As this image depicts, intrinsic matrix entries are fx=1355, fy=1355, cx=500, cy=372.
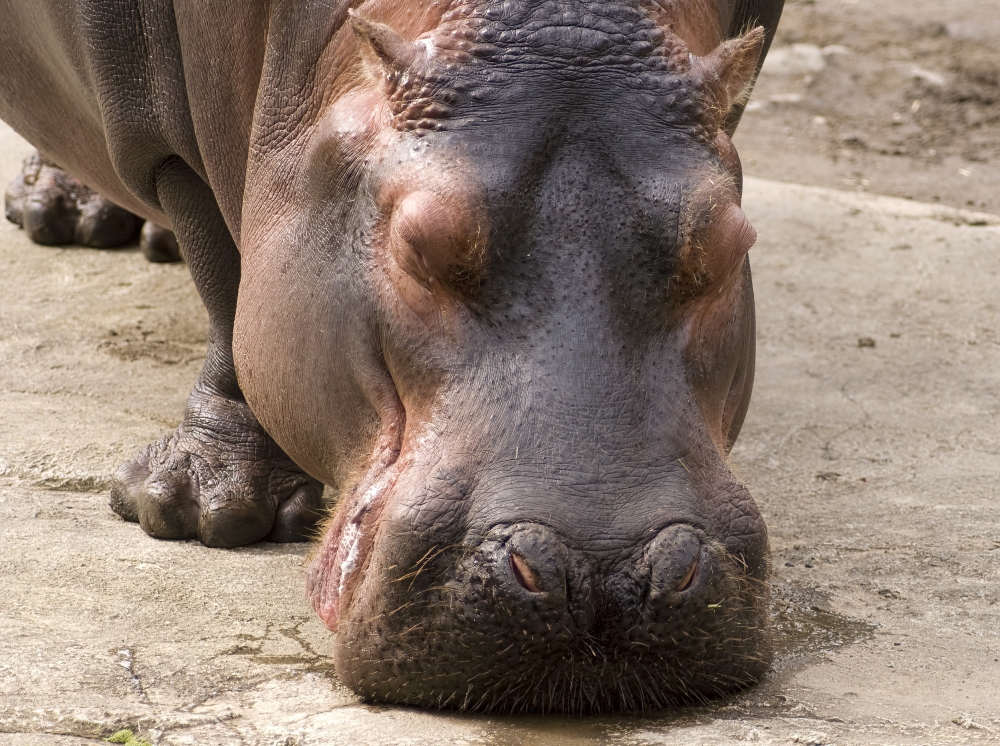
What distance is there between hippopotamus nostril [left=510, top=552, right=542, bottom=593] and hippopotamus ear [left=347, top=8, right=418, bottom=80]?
3.18ft

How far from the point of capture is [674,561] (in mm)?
2338

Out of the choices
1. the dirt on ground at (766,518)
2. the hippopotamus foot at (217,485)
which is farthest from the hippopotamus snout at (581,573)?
the hippopotamus foot at (217,485)

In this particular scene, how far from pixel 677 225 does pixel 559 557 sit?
2.16 ft

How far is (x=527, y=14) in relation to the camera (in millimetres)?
2607

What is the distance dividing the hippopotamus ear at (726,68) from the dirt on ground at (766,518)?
1177 mm

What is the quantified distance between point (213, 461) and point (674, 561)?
6.36 feet

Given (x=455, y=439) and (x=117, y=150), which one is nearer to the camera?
(x=455, y=439)

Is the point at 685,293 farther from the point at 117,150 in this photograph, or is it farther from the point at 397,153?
the point at 117,150

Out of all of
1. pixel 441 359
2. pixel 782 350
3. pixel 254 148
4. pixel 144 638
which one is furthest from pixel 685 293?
pixel 782 350

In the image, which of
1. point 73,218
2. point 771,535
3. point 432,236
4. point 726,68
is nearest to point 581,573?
point 432,236

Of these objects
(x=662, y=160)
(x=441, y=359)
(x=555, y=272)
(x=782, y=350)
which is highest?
(x=662, y=160)

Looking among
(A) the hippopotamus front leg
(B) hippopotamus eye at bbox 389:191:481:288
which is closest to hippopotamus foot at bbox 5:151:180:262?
(A) the hippopotamus front leg

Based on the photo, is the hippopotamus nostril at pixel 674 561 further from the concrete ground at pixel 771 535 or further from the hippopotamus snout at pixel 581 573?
the concrete ground at pixel 771 535

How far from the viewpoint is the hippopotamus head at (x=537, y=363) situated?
2.36 metres
